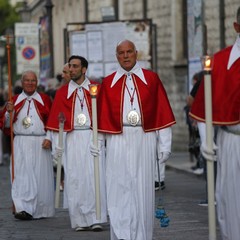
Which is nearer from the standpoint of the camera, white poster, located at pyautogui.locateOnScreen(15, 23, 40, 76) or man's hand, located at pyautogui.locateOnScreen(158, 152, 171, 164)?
man's hand, located at pyautogui.locateOnScreen(158, 152, 171, 164)

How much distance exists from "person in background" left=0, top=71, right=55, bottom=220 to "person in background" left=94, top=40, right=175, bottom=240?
12.8 feet

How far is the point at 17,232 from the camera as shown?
12844mm

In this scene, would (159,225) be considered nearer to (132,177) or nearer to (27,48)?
(132,177)

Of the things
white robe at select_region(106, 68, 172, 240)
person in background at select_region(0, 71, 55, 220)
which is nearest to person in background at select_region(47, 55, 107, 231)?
person in background at select_region(0, 71, 55, 220)

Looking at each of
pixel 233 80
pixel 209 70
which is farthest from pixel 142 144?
pixel 209 70

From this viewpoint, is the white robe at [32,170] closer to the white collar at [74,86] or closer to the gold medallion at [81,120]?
Answer: the white collar at [74,86]

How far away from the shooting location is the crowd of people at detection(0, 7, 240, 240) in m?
8.73

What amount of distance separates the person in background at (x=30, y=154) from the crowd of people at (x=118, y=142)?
0.5 inches

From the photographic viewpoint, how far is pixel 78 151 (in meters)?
13.3

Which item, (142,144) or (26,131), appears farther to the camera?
(26,131)

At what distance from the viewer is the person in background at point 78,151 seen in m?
13.2

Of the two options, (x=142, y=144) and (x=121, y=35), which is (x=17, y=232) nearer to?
(x=142, y=144)

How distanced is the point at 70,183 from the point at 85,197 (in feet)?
0.80

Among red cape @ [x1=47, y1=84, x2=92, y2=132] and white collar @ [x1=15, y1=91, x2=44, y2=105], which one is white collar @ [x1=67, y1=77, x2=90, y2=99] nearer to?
red cape @ [x1=47, y1=84, x2=92, y2=132]
